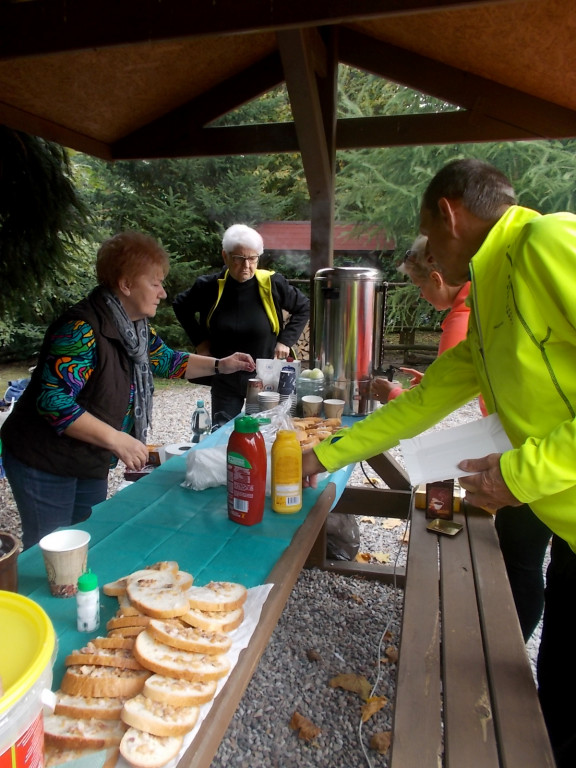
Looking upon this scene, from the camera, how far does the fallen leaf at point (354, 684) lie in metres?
2.36

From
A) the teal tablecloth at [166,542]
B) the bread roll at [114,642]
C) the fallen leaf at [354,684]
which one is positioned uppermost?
the bread roll at [114,642]

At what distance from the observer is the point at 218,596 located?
1.16m

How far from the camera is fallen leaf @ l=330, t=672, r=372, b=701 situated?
7.75 ft

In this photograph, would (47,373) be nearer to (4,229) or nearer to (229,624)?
(229,624)


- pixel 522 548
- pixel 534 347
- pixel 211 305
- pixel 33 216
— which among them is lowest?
pixel 522 548

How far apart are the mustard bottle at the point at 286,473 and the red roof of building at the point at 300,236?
10.3m

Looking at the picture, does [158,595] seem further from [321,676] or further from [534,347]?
[321,676]

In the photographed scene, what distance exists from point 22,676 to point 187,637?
51 centimetres

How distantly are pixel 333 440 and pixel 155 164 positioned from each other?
11445 mm

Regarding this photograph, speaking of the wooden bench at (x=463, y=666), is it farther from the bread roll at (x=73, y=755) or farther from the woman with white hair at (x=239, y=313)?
the woman with white hair at (x=239, y=313)

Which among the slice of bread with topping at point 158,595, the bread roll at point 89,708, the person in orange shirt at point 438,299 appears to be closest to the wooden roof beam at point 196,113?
the person in orange shirt at point 438,299

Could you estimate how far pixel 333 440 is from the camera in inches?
74.7

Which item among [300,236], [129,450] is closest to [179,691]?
[129,450]

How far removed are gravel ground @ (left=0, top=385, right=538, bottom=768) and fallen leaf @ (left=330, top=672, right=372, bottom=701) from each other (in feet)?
0.07
